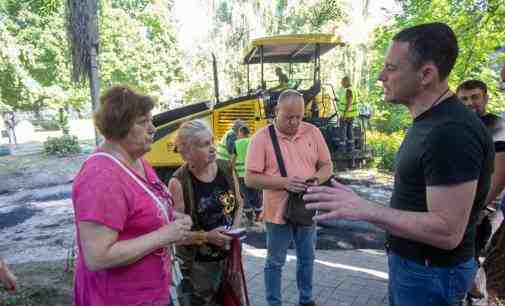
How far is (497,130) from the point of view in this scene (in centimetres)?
276

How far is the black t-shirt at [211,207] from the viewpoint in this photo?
2459 millimetres

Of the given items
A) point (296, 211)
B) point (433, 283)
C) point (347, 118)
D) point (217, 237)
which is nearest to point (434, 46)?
point (433, 283)

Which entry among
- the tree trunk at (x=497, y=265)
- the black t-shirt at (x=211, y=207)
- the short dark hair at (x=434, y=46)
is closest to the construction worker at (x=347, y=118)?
the tree trunk at (x=497, y=265)

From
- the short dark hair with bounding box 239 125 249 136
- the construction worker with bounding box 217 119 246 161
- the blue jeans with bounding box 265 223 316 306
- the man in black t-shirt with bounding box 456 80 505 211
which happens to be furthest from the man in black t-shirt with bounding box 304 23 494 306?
the construction worker with bounding box 217 119 246 161

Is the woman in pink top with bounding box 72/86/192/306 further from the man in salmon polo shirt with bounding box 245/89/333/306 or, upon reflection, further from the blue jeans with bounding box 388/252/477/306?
the man in salmon polo shirt with bounding box 245/89/333/306

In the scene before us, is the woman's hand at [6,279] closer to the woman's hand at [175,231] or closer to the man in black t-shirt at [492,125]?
the woman's hand at [175,231]

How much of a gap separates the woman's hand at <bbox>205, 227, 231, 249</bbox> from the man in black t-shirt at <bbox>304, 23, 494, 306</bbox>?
103 centimetres

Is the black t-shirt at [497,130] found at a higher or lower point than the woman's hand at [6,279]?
higher

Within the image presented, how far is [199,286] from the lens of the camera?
8.05 feet

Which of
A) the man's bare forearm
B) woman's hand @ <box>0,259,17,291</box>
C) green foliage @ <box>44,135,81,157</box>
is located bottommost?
green foliage @ <box>44,135,81,157</box>

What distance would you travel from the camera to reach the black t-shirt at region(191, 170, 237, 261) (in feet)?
8.07

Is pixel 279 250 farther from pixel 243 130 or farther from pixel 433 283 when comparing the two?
pixel 243 130

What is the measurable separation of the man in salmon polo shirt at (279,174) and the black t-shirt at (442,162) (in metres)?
1.32

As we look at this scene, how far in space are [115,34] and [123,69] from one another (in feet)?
6.92
